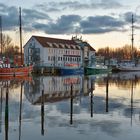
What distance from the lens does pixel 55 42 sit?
125 metres

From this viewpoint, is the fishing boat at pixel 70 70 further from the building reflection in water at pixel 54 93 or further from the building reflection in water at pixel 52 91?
the building reflection in water at pixel 54 93

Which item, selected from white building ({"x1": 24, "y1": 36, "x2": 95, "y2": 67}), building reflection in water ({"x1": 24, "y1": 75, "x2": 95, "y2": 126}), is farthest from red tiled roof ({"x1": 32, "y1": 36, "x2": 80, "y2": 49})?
building reflection in water ({"x1": 24, "y1": 75, "x2": 95, "y2": 126})

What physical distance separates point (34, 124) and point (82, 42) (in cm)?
11869

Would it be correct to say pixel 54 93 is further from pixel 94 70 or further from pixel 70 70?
pixel 94 70

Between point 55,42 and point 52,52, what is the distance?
662cm

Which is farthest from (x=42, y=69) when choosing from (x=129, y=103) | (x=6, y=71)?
(x=129, y=103)

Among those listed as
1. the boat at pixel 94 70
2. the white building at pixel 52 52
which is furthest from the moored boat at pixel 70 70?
the white building at pixel 52 52

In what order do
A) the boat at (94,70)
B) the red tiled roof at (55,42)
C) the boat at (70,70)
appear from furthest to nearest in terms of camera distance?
1. the red tiled roof at (55,42)
2. the boat at (94,70)
3. the boat at (70,70)

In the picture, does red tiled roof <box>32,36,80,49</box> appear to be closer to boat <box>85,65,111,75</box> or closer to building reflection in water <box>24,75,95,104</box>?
boat <box>85,65,111,75</box>

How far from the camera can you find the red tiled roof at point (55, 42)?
118m

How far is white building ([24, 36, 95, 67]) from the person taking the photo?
115 metres

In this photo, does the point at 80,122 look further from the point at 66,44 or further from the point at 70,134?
the point at 66,44

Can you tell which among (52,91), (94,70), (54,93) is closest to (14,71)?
(52,91)

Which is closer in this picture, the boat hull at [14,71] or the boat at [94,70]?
the boat hull at [14,71]
